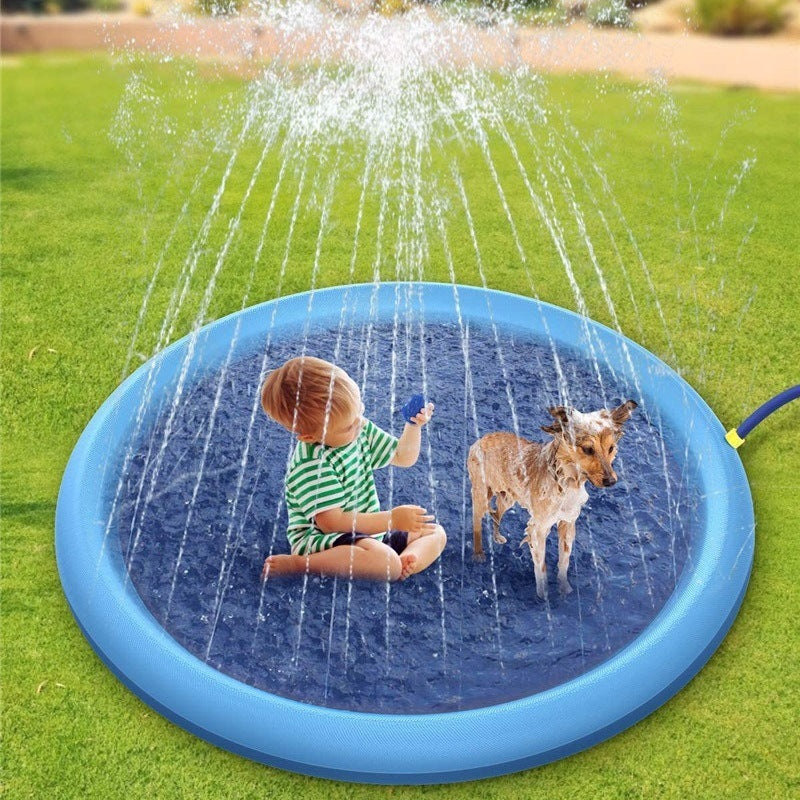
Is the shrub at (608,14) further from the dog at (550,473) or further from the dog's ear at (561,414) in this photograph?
the dog's ear at (561,414)

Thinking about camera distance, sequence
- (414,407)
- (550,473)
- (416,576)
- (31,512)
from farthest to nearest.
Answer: (31,512) < (416,576) < (414,407) < (550,473)

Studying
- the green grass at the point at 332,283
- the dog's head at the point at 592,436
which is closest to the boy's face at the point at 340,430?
the dog's head at the point at 592,436

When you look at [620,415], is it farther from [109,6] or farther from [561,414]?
[109,6]

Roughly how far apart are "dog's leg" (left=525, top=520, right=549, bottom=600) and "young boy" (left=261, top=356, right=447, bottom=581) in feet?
1.50

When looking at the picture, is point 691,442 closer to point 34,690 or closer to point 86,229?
point 34,690

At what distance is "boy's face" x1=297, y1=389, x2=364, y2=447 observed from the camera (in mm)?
3922

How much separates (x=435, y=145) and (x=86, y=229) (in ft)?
11.9

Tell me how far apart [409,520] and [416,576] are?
27 cm

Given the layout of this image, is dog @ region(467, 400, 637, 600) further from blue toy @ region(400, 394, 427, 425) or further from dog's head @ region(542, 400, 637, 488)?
blue toy @ region(400, 394, 427, 425)

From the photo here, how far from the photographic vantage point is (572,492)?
3836mm

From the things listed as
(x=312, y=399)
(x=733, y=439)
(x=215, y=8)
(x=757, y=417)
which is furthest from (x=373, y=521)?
(x=215, y=8)

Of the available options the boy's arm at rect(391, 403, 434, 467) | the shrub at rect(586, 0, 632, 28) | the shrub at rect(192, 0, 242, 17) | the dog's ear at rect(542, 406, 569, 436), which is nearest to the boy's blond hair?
the boy's arm at rect(391, 403, 434, 467)

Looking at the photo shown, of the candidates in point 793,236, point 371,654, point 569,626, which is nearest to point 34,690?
point 371,654

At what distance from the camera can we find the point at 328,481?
4066mm
